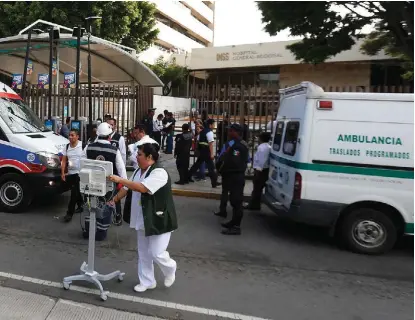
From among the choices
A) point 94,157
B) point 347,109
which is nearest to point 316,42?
point 347,109

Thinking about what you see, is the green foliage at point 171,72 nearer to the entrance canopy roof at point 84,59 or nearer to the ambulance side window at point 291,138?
the entrance canopy roof at point 84,59

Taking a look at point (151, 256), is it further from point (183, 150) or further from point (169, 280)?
point (183, 150)

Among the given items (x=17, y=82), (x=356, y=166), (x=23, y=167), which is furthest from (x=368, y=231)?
(x=17, y=82)

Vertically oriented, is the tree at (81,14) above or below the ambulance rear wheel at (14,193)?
above

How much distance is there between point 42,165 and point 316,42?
211 inches

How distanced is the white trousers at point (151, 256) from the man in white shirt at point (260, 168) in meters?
3.75

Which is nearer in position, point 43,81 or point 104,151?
point 104,151

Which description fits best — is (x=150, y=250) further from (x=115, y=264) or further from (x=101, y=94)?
(x=101, y=94)

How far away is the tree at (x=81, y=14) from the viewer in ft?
70.3

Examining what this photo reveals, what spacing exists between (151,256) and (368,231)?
3.07 m

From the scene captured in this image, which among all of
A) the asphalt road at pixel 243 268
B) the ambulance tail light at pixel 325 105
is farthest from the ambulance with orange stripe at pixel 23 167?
the ambulance tail light at pixel 325 105

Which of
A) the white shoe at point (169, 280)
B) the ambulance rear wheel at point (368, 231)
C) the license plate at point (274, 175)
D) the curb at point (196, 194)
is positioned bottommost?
the curb at point (196, 194)

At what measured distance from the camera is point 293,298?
4.10 metres

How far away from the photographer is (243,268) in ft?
15.9
